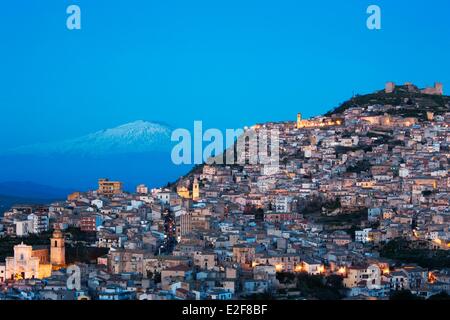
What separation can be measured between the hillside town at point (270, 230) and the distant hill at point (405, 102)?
3.63 metres

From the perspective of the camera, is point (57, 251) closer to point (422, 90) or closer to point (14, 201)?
point (14, 201)

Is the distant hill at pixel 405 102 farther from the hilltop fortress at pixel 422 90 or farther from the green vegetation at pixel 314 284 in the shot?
the green vegetation at pixel 314 284

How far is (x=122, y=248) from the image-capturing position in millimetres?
21672

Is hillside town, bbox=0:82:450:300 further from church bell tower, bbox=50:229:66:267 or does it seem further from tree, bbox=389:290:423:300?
tree, bbox=389:290:423:300

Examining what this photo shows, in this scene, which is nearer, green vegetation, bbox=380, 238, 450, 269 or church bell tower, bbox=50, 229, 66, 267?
church bell tower, bbox=50, 229, 66, 267

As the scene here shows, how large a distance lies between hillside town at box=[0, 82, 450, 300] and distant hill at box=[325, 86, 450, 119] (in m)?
3.63

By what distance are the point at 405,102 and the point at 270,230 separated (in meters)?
22.2

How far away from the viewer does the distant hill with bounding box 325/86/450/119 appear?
140 ft

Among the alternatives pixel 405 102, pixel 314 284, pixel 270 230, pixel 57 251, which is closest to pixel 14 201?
pixel 270 230

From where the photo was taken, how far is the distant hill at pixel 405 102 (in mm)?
42688

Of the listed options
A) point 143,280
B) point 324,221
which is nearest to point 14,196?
point 324,221

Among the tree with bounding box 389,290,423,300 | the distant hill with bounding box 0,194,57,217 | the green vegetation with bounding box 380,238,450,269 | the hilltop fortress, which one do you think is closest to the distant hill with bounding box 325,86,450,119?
the hilltop fortress
